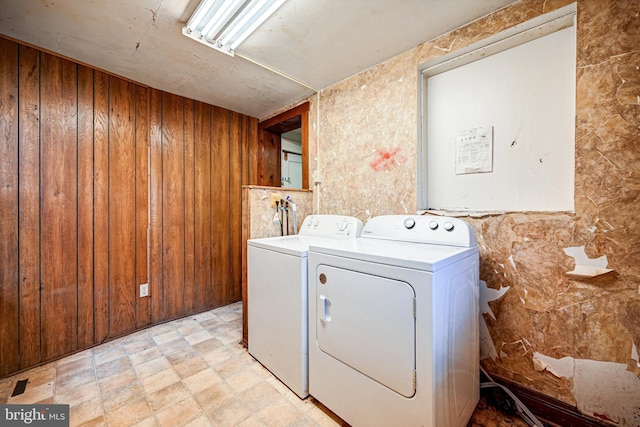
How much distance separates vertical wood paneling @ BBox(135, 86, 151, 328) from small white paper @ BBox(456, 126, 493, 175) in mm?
2617

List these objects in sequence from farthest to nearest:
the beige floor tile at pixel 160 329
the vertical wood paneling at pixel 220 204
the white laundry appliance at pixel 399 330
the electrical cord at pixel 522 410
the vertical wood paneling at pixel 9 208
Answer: the vertical wood paneling at pixel 220 204
the beige floor tile at pixel 160 329
the vertical wood paneling at pixel 9 208
the electrical cord at pixel 522 410
the white laundry appliance at pixel 399 330

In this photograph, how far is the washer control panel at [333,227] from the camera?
189 centimetres

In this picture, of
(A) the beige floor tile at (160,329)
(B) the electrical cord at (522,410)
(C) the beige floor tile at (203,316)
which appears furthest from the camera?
(C) the beige floor tile at (203,316)

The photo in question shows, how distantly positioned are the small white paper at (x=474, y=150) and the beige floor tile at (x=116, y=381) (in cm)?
257

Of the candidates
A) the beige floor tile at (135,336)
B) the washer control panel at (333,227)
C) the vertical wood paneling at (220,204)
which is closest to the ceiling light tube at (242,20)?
the vertical wood paneling at (220,204)

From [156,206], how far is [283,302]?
167 centimetres

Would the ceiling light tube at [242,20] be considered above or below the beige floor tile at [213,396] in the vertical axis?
above

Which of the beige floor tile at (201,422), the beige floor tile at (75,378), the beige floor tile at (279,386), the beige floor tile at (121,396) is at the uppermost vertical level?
the beige floor tile at (75,378)

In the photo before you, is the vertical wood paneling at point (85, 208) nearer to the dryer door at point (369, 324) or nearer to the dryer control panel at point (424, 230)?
the dryer door at point (369, 324)

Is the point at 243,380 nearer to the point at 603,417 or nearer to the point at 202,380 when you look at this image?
the point at 202,380

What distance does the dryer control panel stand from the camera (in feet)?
4.51

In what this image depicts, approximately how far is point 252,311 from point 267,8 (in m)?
1.93

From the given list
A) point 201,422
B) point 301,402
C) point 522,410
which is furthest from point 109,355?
point 522,410

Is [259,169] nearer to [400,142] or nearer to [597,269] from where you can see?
[400,142]
